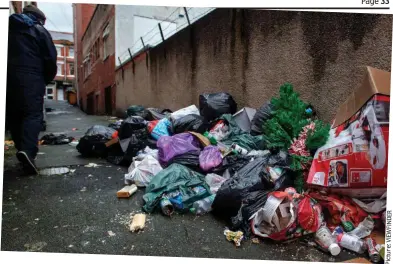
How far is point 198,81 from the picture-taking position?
4582 mm

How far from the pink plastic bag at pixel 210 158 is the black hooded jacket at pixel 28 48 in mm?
1842

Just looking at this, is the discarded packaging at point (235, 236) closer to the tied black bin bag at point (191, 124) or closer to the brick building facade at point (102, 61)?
the tied black bin bag at point (191, 124)

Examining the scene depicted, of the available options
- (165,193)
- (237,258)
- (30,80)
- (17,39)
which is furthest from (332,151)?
(17,39)

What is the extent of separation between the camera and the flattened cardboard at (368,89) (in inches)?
64.8

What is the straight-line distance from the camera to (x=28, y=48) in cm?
258

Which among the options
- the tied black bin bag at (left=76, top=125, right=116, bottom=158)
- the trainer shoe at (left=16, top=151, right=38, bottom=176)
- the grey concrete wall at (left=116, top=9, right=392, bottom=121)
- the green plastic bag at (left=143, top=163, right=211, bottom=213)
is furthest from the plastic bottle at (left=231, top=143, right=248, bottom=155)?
the trainer shoe at (left=16, top=151, right=38, bottom=176)

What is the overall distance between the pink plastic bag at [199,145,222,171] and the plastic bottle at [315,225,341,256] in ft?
3.39

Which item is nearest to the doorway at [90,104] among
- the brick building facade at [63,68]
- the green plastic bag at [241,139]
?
the green plastic bag at [241,139]

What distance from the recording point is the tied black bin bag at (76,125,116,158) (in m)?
3.53

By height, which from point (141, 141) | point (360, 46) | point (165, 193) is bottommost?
point (165, 193)

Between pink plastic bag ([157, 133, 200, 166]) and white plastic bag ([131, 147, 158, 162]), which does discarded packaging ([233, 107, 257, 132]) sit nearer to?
pink plastic bag ([157, 133, 200, 166])

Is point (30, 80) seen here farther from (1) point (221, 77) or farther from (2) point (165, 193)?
(1) point (221, 77)

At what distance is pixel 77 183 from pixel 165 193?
41.2 inches

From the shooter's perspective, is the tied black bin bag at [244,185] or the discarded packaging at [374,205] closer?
the discarded packaging at [374,205]
